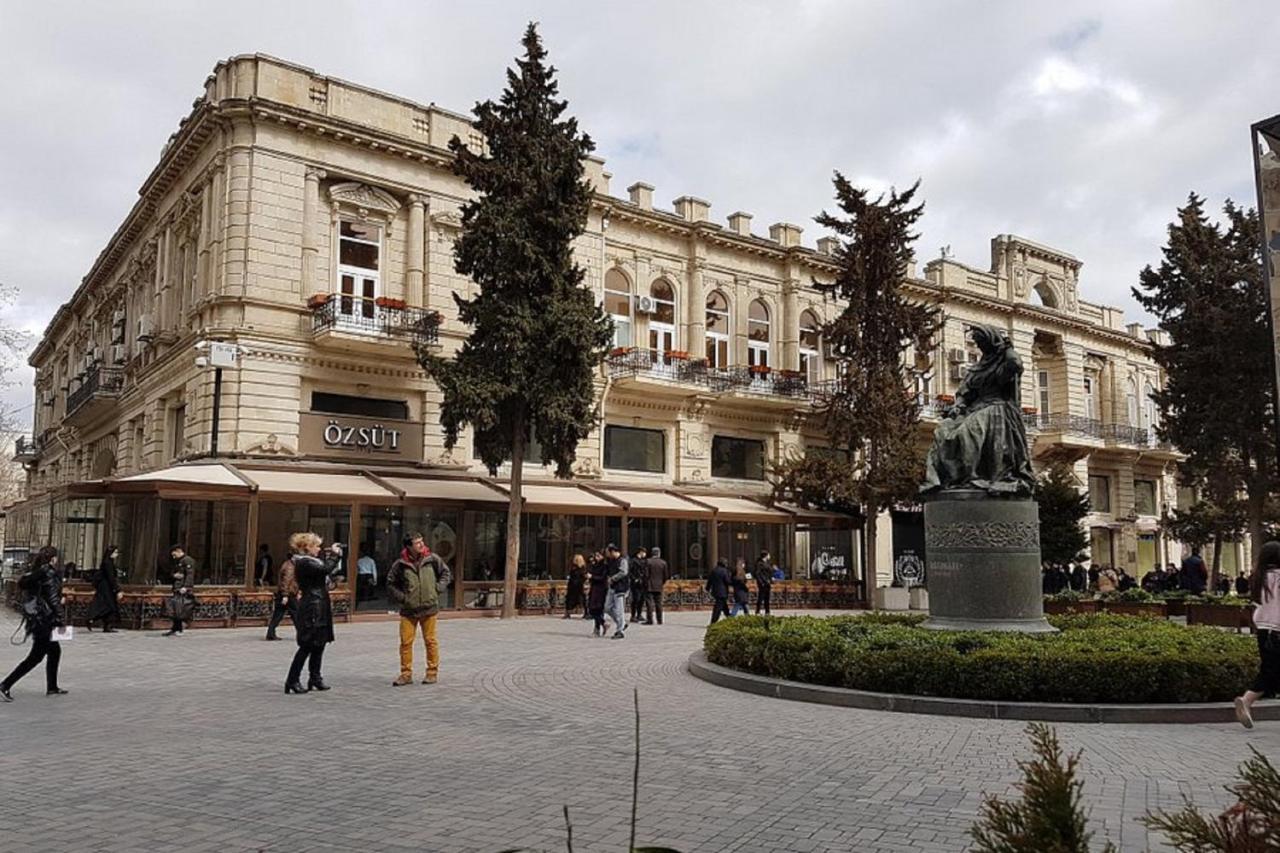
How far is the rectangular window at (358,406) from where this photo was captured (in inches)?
999

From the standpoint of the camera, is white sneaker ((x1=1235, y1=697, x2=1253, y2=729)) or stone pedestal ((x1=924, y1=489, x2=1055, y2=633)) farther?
stone pedestal ((x1=924, y1=489, x2=1055, y2=633))

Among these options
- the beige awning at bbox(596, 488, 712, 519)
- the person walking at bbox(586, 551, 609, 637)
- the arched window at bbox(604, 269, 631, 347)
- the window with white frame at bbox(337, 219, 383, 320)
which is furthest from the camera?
the arched window at bbox(604, 269, 631, 347)

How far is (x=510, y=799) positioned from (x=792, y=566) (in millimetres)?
27675

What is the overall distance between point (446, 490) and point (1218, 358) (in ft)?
83.6

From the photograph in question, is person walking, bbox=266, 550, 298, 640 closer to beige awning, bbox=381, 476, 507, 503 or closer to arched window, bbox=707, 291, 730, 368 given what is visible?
beige awning, bbox=381, 476, 507, 503

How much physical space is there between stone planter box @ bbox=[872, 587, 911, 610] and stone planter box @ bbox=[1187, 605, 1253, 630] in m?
13.1

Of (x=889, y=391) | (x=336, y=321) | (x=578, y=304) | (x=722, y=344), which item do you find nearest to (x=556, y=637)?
(x=578, y=304)

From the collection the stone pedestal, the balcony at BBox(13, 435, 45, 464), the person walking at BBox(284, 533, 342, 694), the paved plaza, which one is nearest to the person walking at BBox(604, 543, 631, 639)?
the paved plaza

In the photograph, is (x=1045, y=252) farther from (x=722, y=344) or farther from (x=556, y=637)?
(x=556, y=637)

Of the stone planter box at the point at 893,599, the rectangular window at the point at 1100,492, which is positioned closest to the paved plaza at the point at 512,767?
the stone planter box at the point at 893,599

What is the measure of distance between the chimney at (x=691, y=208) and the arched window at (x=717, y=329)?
108 inches

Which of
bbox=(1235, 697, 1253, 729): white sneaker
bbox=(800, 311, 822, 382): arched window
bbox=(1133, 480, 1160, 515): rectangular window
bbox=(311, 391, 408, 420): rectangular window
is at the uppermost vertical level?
bbox=(800, 311, 822, 382): arched window

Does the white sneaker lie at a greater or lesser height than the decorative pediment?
lesser

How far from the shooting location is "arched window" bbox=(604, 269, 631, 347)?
3228 centimetres
